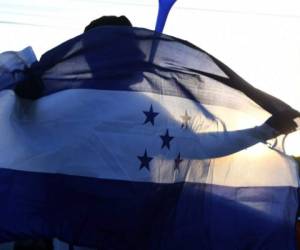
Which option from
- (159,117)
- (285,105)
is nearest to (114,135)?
(159,117)

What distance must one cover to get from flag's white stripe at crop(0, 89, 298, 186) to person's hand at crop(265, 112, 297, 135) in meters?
0.08

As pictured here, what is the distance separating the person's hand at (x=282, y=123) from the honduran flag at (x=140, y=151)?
0.05 meters

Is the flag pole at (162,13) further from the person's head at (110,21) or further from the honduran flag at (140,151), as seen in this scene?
the honduran flag at (140,151)

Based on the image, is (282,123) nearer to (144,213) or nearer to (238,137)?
(238,137)

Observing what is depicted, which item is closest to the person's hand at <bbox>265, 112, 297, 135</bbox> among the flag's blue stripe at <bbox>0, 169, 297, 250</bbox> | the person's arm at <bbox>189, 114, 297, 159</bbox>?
the person's arm at <bbox>189, 114, 297, 159</bbox>

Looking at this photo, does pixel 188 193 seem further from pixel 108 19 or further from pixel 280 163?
pixel 108 19

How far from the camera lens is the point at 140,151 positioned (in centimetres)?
484

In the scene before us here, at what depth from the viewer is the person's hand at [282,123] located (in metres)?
5.02

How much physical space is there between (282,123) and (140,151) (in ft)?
2.89

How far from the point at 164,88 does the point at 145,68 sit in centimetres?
16

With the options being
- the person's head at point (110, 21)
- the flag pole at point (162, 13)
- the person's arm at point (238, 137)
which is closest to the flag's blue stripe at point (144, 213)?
the person's arm at point (238, 137)

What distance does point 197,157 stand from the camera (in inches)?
196

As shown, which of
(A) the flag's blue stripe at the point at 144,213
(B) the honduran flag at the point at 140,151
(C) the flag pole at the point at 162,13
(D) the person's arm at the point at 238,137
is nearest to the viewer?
(A) the flag's blue stripe at the point at 144,213

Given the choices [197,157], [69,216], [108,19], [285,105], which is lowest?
[69,216]
